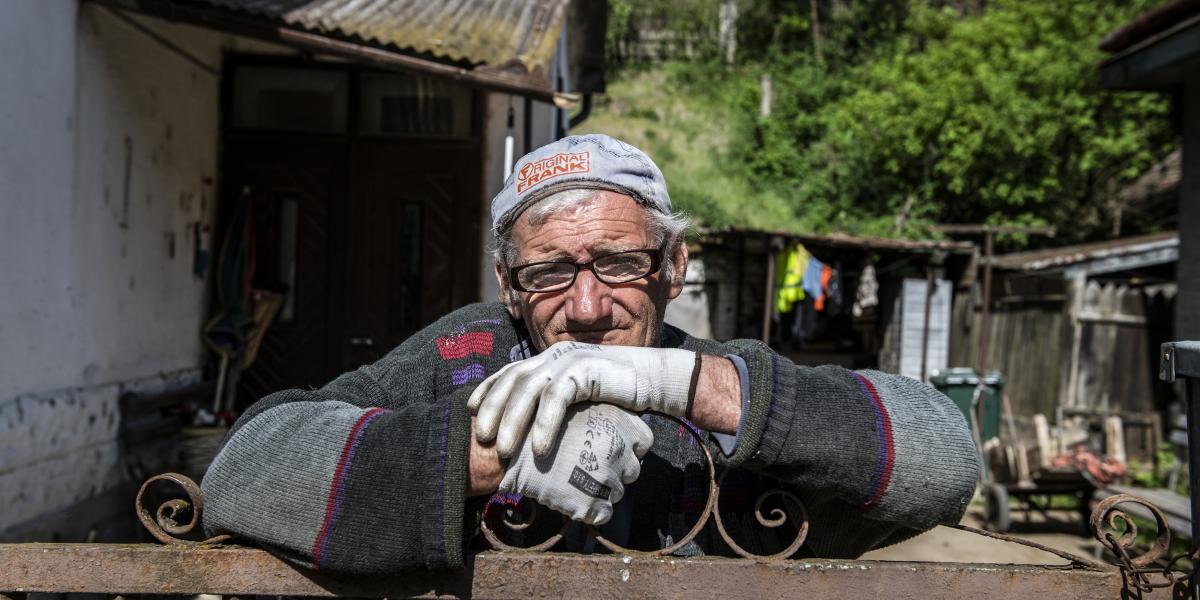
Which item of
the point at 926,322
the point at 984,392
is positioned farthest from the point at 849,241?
the point at 984,392

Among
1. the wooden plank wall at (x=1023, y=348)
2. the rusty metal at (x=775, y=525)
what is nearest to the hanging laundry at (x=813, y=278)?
the wooden plank wall at (x=1023, y=348)

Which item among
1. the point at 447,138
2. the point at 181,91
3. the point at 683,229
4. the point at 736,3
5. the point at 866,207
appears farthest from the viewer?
the point at 736,3

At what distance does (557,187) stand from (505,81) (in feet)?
10.1

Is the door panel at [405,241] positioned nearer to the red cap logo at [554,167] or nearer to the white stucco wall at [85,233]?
the white stucco wall at [85,233]

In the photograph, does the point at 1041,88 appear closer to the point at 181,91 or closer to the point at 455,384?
the point at 181,91

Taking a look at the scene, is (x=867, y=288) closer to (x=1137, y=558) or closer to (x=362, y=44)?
(x=362, y=44)

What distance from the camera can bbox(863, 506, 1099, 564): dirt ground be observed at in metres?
6.92

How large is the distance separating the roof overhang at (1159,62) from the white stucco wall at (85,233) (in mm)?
7503

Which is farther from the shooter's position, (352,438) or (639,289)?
(639,289)

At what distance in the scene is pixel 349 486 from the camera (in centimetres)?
128

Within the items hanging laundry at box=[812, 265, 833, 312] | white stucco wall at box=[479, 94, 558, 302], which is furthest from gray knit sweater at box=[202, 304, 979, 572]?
hanging laundry at box=[812, 265, 833, 312]

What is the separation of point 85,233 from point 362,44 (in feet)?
5.77

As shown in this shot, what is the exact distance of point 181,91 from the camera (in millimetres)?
5922

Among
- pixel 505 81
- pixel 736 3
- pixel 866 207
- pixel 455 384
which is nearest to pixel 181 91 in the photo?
pixel 505 81
